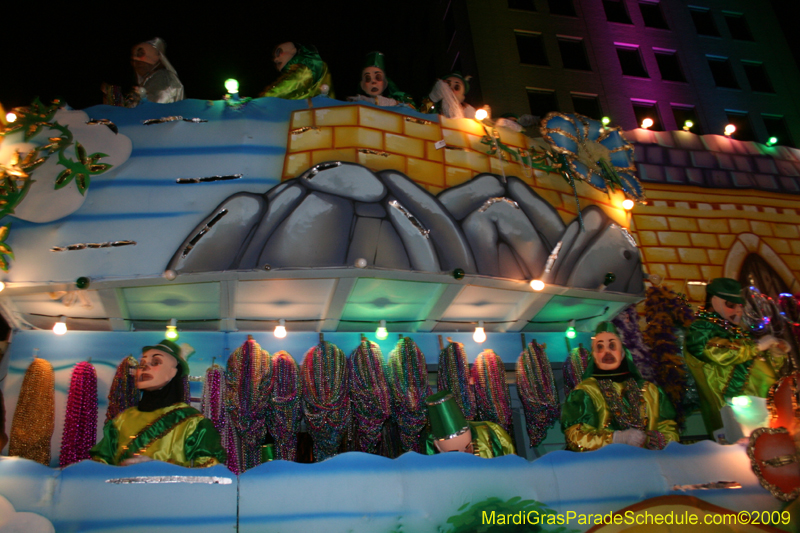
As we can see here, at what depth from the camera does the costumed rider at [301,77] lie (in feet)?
16.7

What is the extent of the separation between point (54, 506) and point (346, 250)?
2.45 metres

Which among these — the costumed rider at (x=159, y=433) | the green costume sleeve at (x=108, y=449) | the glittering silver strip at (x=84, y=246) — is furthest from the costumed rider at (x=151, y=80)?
the green costume sleeve at (x=108, y=449)

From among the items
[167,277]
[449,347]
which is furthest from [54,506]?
[449,347]

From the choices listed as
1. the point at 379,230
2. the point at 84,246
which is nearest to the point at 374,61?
the point at 379,230

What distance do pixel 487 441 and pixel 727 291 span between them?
2506mm

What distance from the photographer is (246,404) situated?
476cm

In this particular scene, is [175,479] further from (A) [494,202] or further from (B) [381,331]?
(A) [494,202]

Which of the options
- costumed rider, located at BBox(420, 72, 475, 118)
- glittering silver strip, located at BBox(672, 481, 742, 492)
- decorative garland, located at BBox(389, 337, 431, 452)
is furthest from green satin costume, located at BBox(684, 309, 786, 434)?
costumed rider, located at BBox(420, 72, 475, 118)

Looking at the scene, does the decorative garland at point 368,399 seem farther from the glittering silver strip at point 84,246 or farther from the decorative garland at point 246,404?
the glittering silver strip at point 84,246

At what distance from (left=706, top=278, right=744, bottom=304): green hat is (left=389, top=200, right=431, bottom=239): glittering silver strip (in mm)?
2591

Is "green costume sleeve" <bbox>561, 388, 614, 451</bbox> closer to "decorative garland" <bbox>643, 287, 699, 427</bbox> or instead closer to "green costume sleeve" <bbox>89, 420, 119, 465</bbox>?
"decorative garland" <bbox>643, 287, 699, 427</bbox>

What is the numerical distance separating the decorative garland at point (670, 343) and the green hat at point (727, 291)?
3.39 feet

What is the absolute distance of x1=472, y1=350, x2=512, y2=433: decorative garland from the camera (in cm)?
517

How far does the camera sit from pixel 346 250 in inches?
167
